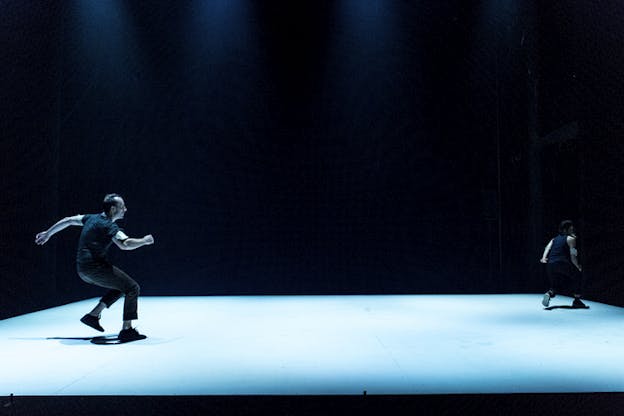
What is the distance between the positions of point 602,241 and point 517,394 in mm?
5587

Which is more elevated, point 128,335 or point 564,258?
point 564,258

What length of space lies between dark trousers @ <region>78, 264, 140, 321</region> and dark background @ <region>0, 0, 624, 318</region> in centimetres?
438

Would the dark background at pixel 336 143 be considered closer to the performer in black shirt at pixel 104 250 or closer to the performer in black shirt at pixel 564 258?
the performer in black shirt at pixel 564 258

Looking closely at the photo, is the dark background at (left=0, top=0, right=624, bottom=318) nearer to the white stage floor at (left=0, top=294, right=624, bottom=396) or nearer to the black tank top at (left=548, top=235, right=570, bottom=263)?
the black tank top at (left=548, top=235, right=570, bottom=263)

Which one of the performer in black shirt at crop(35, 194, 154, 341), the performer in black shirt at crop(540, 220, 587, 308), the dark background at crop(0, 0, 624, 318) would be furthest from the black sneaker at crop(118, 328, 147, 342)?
the performer in black shirt at crop(540, 220, 587, 308)

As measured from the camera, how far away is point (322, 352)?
155 inches

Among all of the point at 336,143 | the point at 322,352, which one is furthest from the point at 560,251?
the point at 322,352

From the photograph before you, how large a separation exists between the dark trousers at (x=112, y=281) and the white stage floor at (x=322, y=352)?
0.33 metres

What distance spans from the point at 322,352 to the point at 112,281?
1881mm

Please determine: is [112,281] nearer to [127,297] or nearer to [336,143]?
[127,297]

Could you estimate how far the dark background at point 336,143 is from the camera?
28.9 feet

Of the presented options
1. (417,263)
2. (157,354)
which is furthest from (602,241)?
(157,354)

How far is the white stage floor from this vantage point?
115 inches

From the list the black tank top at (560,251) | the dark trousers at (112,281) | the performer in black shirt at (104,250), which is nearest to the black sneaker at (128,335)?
the performer in black shirt at (104,250)
